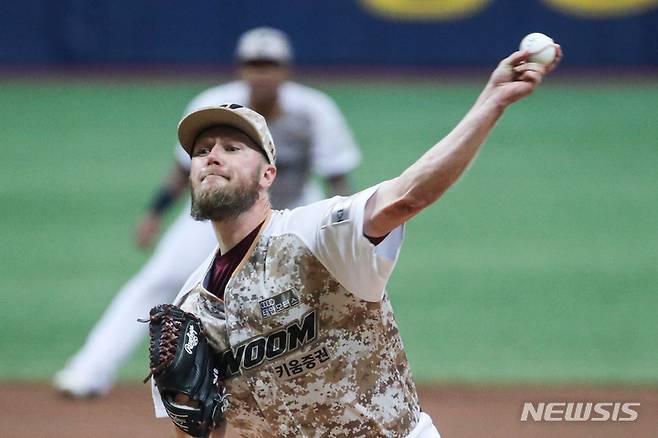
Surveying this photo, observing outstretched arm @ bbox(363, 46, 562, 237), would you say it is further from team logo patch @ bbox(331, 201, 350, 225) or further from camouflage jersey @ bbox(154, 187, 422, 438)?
camouflage jersey @ bbox(154, 187, 422, 438)

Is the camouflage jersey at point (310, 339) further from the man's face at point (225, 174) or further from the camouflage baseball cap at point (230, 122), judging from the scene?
the camouflage baseball cap at point (230, 122)

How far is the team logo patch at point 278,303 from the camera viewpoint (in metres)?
3.54

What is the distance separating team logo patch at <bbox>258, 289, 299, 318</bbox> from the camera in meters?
3.54

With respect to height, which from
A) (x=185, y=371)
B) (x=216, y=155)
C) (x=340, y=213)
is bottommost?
(x=185, y=371)

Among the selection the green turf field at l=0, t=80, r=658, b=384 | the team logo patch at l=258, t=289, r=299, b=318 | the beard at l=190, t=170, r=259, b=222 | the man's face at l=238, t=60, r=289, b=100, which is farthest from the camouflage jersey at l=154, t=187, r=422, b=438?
the green turf field at l=0, t=80, r=658, b=384

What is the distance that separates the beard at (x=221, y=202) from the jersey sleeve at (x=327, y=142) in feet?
13.9

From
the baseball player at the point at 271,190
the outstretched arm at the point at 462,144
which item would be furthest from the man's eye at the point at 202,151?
the baseball player at the point at 271,190

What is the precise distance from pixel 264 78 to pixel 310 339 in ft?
14.5

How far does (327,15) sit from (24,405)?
478 inches

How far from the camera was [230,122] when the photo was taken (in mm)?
3787

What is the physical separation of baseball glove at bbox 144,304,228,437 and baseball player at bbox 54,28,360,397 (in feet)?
12.3

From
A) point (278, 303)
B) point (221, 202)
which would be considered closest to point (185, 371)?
point (278, 303)

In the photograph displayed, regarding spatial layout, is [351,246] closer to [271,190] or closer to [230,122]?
[230,122]

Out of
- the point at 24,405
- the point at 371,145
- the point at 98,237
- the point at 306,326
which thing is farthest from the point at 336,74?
the point at 306,326
